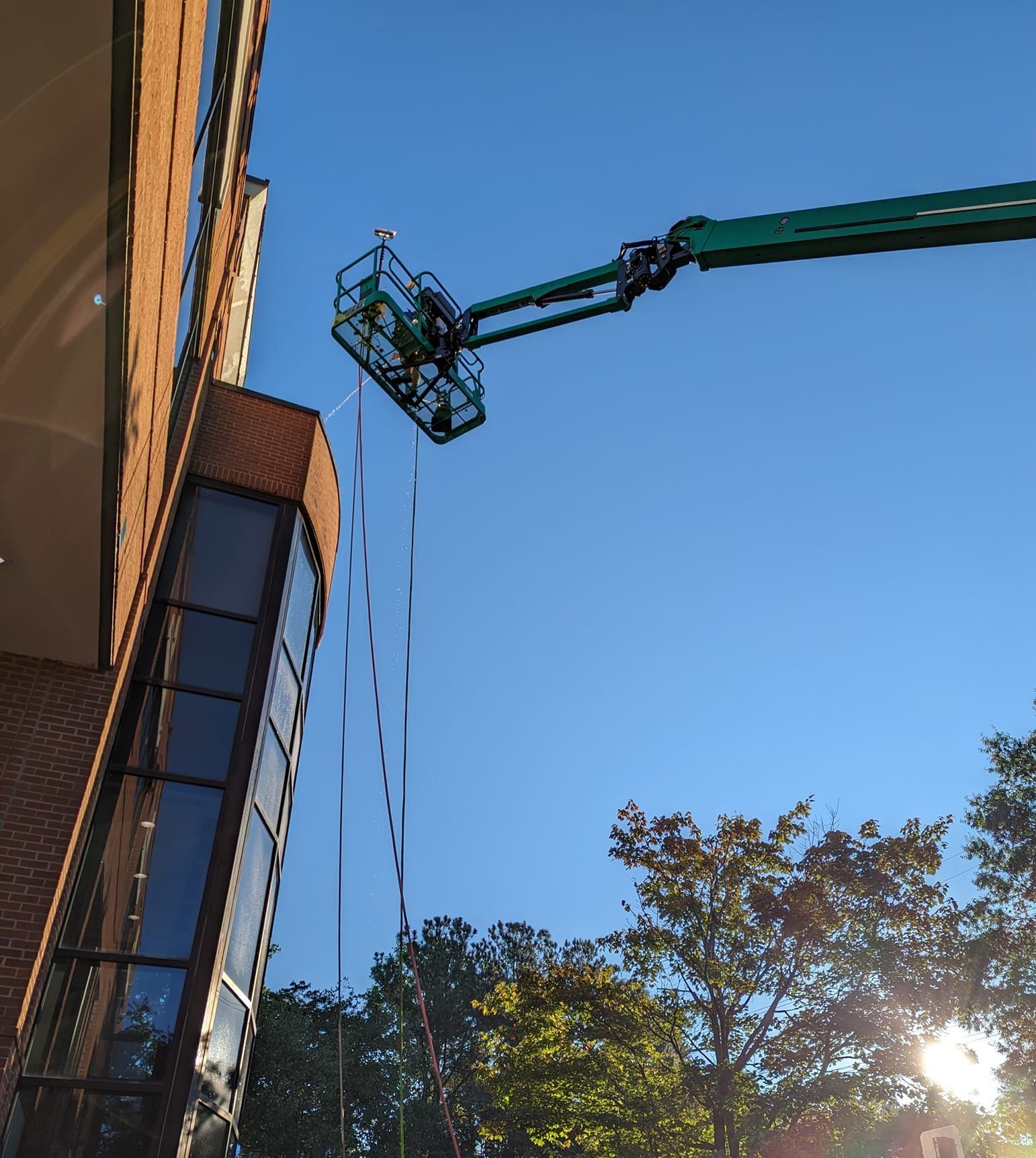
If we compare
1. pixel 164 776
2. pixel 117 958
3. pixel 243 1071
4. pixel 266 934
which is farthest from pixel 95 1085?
pixel 266 934

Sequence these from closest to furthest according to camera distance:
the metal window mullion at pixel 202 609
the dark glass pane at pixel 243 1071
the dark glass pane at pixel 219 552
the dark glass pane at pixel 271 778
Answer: the dark glass pane at pixel 243 1071 < the dark glass pane at pixel 271 778 < the metal window mullion at pixel 202 609 < the dark glass pane at pixel 219 552

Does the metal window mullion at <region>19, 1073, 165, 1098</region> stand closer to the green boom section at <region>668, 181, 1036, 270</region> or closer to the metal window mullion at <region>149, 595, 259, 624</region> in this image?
the metal window mullion at <region>149, 595, 259, 624</region>

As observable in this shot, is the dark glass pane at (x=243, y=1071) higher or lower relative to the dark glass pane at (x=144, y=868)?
lower

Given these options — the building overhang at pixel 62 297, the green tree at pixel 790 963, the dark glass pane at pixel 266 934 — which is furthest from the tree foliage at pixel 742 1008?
the building overhang at pixel 62 297

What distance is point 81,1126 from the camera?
25.0ft

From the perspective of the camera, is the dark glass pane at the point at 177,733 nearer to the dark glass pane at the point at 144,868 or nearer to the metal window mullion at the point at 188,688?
the metal window mullion at the point at 188,688

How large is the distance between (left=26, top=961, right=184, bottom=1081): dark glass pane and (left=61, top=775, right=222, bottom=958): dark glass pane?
22cm

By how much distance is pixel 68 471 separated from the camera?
622 centimetres

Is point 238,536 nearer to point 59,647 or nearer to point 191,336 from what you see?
point 191,336

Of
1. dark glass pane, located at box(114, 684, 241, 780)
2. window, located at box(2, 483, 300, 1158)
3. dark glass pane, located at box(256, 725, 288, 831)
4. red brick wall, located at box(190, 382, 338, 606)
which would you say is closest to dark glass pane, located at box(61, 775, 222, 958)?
window, located at box(2, 483, 300, 1158)

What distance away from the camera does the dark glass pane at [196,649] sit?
993 centimetres

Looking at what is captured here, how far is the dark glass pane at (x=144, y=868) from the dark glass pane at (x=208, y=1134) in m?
1.39

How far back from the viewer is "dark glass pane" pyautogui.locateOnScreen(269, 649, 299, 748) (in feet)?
34.9

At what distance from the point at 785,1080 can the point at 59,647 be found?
19690mm
